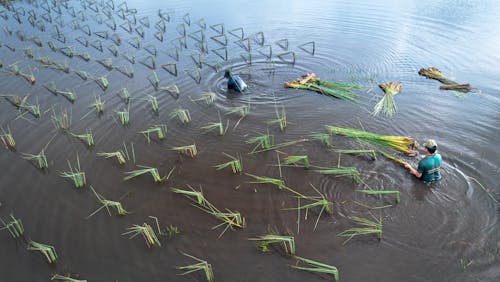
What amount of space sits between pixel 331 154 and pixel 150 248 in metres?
3.58

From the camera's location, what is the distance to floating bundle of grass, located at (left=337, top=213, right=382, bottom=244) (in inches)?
178

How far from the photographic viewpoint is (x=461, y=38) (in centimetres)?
1064

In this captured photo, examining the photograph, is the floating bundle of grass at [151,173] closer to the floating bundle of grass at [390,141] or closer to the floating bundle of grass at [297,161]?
the floating bundle of grass at [297,161]

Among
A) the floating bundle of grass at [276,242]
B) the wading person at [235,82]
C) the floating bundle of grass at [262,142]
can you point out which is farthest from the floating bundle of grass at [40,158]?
the wading person at [235,82]

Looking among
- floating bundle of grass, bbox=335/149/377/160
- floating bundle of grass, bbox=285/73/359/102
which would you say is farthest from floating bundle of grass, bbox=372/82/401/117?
floating bundle of grass, bbox=335/149/377/160

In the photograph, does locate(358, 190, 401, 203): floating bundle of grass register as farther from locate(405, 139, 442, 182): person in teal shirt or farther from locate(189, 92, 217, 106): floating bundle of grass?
locate(189, 92, 217, 106): floating bundle of grass

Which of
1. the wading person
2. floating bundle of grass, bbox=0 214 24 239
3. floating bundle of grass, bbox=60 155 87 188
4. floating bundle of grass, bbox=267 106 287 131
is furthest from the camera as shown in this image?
the wading person

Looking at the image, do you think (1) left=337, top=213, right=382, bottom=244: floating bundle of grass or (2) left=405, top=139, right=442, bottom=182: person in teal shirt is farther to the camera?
(2) left=405, top=139, right=442, bottom=182: person in teal shirt

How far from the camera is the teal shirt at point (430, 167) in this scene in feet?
16.4

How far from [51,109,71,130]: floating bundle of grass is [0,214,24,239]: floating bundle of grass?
8.35 ft

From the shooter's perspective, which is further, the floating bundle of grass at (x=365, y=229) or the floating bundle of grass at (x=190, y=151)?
the floating bundle of grass at (x=190, y=151)

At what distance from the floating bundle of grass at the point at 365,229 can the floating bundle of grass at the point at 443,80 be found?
5012mm

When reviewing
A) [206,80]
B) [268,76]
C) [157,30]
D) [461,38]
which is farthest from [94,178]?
[461,38]

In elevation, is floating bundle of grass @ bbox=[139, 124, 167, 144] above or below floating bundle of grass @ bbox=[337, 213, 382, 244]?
above
